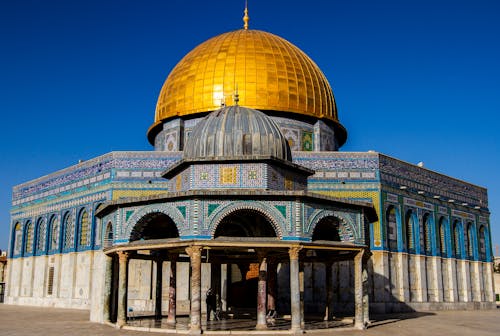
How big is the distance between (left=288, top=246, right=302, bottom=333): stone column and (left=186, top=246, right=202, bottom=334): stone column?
91.3 inches

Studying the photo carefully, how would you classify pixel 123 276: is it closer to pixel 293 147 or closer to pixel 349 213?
pixel 349 213

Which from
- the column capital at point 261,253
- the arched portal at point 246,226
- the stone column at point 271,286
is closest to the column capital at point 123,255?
the arched portal at point 246,226

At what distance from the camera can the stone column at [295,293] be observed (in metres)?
14.7

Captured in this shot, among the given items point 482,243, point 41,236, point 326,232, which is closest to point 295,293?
point 326,232

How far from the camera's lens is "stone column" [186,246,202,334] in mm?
14367

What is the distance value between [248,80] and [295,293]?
15.6m

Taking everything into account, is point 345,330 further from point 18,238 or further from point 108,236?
point 18,238

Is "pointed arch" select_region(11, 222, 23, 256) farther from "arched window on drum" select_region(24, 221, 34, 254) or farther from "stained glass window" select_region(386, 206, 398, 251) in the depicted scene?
"stained glass window" select_region(386, 206, 398, 251)

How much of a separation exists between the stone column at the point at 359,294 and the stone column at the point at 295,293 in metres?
1.96

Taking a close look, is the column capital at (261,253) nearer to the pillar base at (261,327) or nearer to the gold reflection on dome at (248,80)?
the pillar base at (261,327)

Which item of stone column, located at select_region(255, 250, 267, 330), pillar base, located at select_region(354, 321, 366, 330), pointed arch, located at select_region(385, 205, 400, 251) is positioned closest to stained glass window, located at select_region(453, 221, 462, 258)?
pointed arch, located at select_region(385, 205, 400, 251)

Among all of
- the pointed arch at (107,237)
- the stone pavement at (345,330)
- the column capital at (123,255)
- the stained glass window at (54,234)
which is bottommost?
the stone pavement at (345,330)

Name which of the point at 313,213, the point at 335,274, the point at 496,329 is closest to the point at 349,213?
the point at 313,213

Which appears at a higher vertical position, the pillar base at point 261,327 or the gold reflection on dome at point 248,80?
the gold reflection on dome at point 248,80
